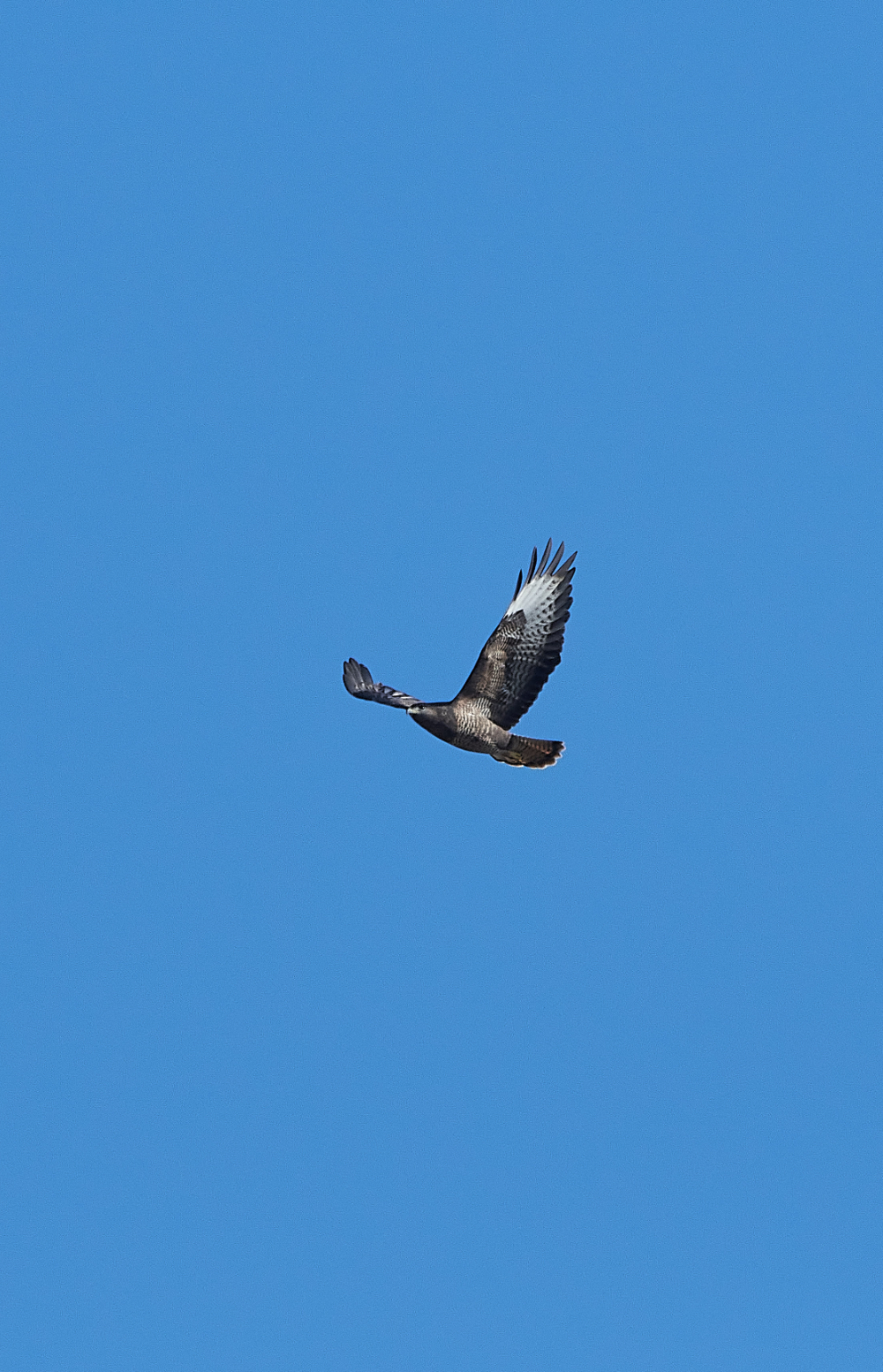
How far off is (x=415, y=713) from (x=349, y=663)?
59.2 inches

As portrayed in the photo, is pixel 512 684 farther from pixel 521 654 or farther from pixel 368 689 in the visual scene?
pixel 368 689

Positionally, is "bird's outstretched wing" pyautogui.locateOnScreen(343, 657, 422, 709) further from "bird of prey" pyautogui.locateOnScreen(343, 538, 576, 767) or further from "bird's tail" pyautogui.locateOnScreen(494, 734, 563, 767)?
"bird's tail" pyautogui.locateOnScreen(494, 734, 563, 767)

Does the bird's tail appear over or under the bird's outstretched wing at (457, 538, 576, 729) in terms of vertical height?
under

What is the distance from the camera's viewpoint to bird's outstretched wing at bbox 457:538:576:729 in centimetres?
1525

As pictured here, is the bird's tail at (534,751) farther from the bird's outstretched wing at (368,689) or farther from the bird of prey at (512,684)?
the bird's outstretched wing at (368,689)

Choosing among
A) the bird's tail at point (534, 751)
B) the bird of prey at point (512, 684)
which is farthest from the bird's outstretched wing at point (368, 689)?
the bird's tail at point (534, 751)

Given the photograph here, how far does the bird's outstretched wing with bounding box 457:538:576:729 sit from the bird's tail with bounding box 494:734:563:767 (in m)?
0.31

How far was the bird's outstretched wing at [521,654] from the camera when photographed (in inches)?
600

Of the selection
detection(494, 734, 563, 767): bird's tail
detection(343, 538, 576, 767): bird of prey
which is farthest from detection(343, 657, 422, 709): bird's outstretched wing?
detection(494, 734, 563, 767): bird's tail

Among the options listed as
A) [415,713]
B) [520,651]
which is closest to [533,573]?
[520,651]

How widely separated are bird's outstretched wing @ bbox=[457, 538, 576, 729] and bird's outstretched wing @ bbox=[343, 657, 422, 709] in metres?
0.58

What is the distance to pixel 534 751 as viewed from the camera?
15.1 m

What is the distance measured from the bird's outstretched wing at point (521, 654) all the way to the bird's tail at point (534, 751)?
31cm

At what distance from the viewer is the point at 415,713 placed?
15.1 metres
